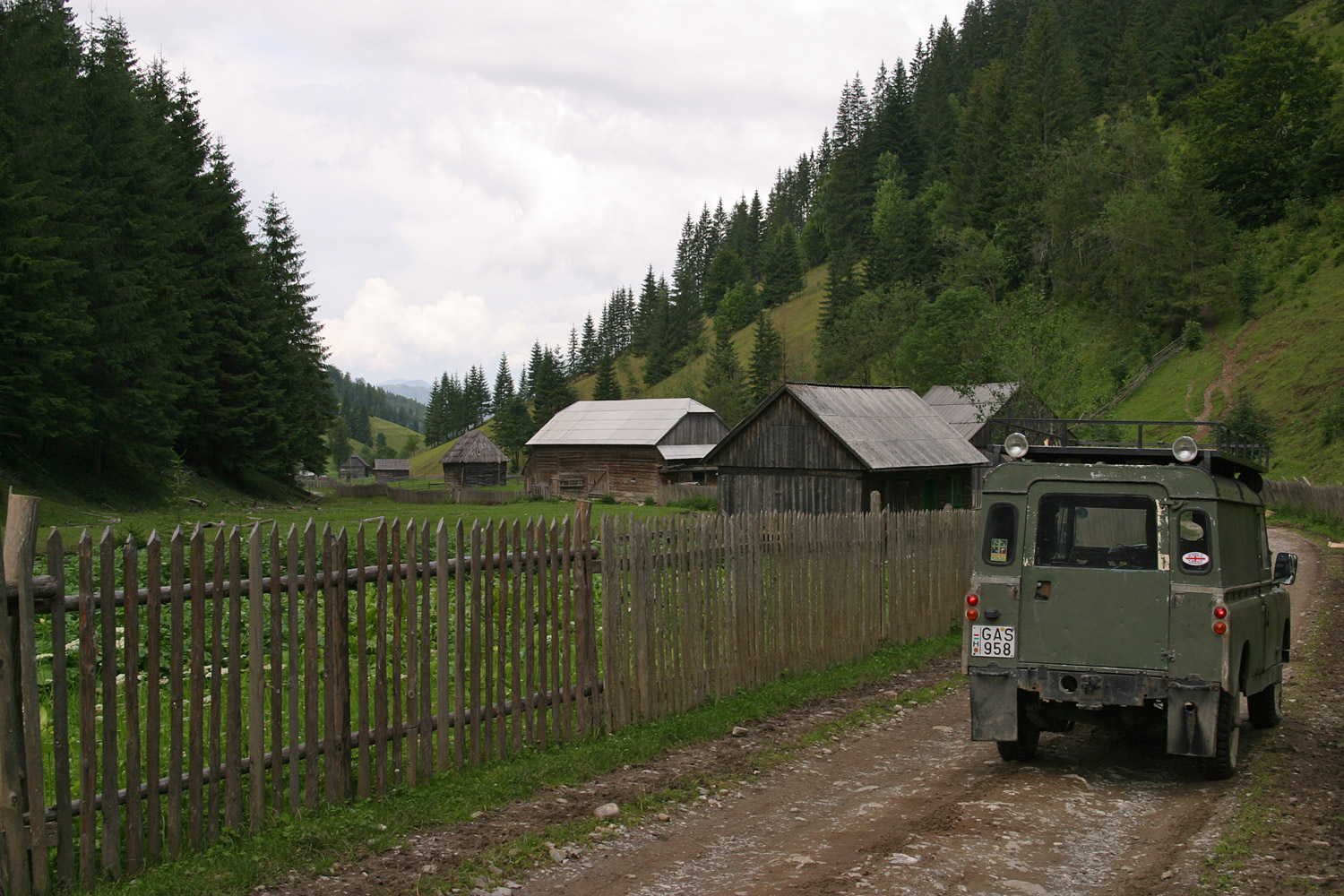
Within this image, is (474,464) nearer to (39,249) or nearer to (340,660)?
(39,249)

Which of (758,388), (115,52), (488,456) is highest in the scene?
(115,52)

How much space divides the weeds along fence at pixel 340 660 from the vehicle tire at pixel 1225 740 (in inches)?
164

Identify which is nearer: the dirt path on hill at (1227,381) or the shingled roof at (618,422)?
the dirt path on hill at (1227,381)

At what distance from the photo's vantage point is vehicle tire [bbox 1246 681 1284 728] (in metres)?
8.18

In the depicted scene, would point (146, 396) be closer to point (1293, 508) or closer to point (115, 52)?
point (115, 52)

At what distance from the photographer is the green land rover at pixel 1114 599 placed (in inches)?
260

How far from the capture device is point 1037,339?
37406mm

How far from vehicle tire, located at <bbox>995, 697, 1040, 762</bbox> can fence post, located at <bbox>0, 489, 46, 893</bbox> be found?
6.17 meters

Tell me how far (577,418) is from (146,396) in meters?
32.0

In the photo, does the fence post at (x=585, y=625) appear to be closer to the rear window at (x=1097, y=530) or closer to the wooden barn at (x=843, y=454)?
the rear window at (x=1097, y=530)

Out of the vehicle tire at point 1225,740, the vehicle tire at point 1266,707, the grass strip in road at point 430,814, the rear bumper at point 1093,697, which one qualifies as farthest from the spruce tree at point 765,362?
the vehicle tire at point 1225,740

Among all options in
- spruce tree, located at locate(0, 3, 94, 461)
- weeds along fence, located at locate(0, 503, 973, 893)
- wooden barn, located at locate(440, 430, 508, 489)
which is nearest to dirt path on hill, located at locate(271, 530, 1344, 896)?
weeds along fence, located at locate(0, 503, 973, 893)

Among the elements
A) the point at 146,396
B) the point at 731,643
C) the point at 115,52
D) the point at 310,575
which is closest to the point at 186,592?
the point at 310,575

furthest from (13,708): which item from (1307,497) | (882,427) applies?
(1307,497)
